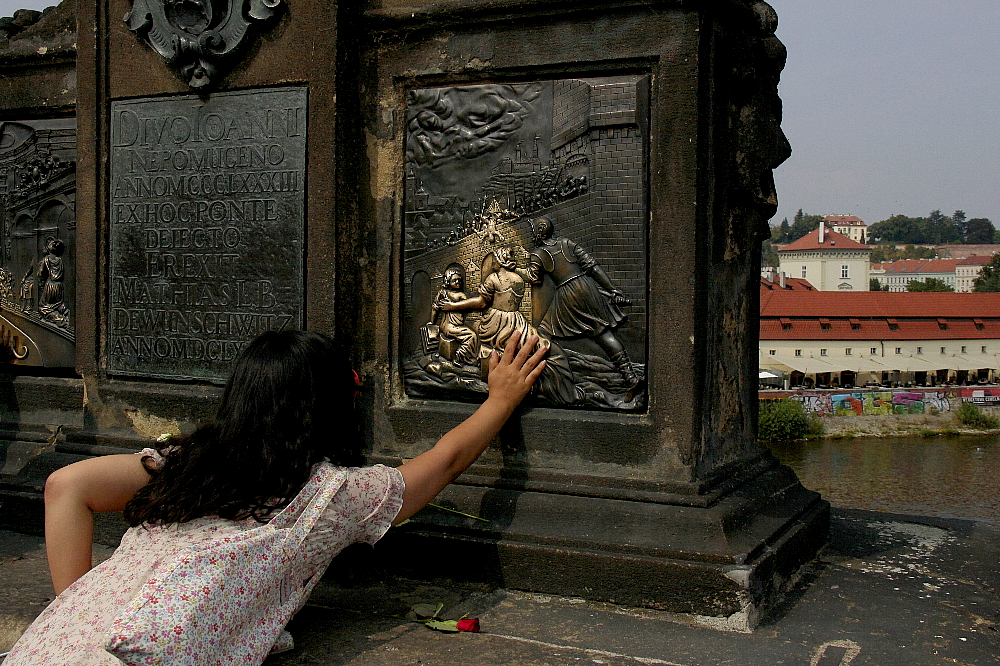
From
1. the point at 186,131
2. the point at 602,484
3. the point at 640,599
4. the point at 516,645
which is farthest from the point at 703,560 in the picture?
the point at 186,131

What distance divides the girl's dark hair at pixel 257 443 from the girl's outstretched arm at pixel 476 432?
0.33 metres

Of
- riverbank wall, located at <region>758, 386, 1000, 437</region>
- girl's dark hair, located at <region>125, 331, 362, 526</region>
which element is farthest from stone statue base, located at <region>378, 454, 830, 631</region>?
riverbank wall, located at <region>758, 386, 1000, 437</region>

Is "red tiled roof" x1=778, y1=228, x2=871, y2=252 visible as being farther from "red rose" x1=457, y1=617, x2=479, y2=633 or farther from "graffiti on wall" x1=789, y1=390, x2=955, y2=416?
"red rose" x1=457, y1=617, x2=479, y2=633

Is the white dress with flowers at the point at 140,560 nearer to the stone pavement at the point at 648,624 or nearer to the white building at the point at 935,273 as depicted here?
the stone pavement at the point at 648,624

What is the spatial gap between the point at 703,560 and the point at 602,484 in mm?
518

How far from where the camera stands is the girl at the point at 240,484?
2533 mm

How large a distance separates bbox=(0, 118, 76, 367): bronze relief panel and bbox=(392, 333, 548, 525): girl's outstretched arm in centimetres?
267

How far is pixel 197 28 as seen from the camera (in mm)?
4344

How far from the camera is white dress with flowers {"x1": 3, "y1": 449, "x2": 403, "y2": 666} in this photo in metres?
2.31

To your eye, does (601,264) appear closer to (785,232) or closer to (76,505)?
(76,505)

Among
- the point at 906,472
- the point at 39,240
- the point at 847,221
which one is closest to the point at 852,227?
the point at 847,221

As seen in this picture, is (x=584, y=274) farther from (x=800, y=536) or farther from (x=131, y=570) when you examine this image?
(x=131, y=570)

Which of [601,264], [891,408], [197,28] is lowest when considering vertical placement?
[891,408]

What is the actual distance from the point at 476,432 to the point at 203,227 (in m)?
1.89
